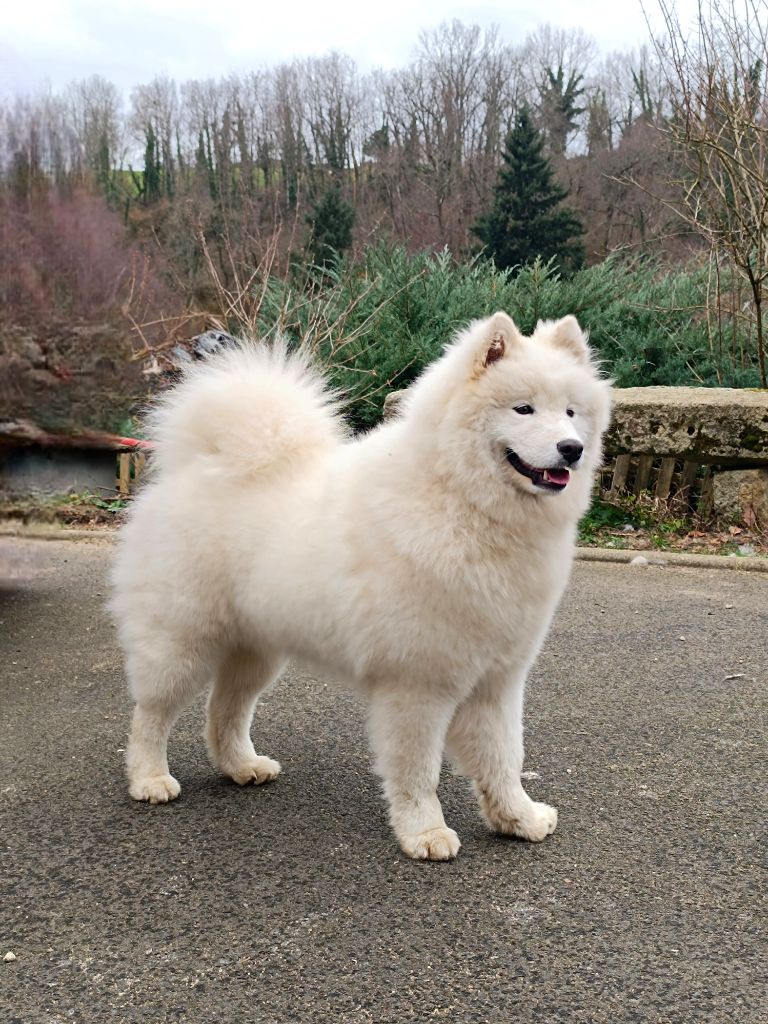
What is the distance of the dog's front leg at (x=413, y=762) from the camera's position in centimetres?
287

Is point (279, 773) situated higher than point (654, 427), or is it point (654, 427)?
point (654, 427)

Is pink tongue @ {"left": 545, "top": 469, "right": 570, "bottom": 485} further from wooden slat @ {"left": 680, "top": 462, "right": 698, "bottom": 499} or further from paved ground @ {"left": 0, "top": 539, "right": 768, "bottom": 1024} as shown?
wooden slat @ {"left": 680, "top": 462, "right": 698, "bottom": 499}

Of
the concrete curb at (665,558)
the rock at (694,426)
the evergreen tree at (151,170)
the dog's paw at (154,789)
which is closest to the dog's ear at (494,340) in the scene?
the dog's paw at (154,789)

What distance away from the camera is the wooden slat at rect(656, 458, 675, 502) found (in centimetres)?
807

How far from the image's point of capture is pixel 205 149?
22234 mm

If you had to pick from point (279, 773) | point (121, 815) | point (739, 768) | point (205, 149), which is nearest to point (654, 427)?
point (739, 768)

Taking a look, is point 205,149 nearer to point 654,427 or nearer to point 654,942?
point 654,427

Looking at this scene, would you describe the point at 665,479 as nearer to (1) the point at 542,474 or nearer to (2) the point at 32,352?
(1) the point at 542,474

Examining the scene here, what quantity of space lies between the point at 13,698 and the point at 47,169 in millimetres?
3431

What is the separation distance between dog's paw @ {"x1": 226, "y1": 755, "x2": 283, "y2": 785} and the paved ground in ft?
0.27

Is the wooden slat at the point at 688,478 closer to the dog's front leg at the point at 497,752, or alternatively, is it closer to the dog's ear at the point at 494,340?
the dog's front leg at the point at 497,752

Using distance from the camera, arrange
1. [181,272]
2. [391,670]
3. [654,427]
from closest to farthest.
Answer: [391,670]
[654,427]
[181,272]

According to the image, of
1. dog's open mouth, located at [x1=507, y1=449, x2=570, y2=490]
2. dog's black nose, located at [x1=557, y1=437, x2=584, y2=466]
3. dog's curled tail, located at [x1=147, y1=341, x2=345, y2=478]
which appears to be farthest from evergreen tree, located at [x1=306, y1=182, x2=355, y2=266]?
dog's black nose, located at [x1=557, y1=437, x2=584, y2=466]

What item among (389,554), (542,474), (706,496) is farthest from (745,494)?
(389,554)
